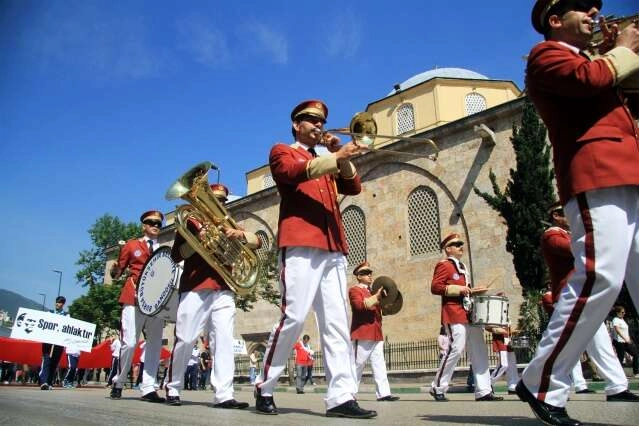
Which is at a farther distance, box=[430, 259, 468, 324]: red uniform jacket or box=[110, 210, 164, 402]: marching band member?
box=[430, 259, 468, 324]: red uniform jacket

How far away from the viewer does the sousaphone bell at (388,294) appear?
7.70 meters

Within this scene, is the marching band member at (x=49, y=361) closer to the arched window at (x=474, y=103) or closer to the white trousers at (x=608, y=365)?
the white trousers at (x=608, y=365)

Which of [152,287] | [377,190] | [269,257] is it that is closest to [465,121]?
[377,190]

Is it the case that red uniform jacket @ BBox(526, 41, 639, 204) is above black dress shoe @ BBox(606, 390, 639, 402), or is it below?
above

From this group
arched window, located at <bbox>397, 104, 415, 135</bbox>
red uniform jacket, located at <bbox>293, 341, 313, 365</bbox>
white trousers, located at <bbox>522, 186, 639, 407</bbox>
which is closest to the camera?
white trousers, located at <bbox>522, 186, 639, 407</bbox>

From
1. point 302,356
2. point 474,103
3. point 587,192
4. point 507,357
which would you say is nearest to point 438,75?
point 474,103

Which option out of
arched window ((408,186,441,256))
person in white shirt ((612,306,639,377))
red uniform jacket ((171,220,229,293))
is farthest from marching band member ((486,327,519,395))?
arched window ((408,186,441,256))

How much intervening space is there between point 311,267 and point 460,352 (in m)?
3.30

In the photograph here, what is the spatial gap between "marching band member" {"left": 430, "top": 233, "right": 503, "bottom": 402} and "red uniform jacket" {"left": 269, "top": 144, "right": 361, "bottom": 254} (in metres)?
2.77

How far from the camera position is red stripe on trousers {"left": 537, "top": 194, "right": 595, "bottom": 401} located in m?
2.70

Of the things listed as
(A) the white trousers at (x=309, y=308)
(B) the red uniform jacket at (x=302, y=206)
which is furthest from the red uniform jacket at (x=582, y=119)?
(A) the white trousers at (x=309, y=308)

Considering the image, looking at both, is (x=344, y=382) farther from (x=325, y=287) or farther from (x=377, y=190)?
(x=377, y=190)

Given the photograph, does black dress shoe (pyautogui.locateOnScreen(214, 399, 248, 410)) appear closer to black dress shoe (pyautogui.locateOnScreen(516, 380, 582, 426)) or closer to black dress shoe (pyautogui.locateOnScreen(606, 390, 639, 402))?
black dress shoe (pyautogui.locateOnScreen(516, 380, 582, 426))

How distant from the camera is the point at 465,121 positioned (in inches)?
886
